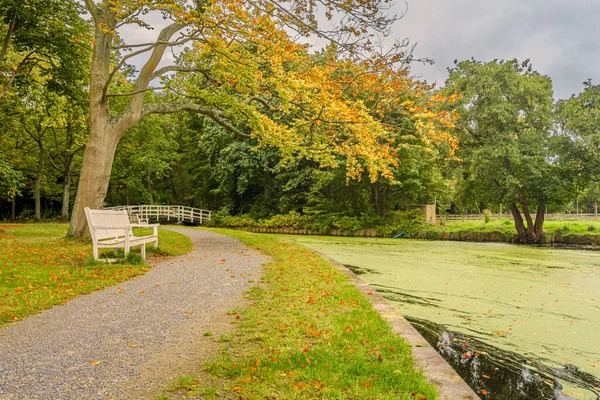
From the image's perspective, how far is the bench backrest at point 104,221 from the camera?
7.20 metres

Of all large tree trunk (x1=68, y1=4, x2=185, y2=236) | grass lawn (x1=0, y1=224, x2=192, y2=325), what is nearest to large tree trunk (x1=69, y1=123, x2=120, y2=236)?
large tree trunk (x1=68, y1=4, x2=185, y2=236)

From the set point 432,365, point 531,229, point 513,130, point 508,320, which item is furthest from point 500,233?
point 432,365

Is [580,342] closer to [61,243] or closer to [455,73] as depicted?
[61,243]

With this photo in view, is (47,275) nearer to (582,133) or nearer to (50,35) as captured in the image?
(50,35)

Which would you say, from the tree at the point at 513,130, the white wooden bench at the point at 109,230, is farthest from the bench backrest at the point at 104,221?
the tree at the point at 513,130

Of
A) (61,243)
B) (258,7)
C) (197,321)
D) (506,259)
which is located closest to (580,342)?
(197,321)

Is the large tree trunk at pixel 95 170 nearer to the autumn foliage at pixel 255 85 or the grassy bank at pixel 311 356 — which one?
the autumn foliage at pixel 255 85

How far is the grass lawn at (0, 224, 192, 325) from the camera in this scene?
15.3ft

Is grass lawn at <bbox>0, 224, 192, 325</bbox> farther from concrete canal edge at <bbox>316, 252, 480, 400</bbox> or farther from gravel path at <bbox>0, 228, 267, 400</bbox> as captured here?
concrete canal edge at <bbox>316, 252, 480, 400</bbox>

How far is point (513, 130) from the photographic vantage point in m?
21.8

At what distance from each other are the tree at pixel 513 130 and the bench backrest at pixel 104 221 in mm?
18292

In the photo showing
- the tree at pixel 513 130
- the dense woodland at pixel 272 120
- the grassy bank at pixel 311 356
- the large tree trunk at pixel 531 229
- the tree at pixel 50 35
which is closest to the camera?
the grassy bank at pixel 311 356

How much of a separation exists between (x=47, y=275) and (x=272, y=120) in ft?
25.2

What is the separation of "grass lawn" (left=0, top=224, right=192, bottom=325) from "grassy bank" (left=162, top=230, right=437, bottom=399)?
2.43 meters
